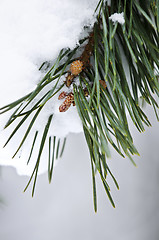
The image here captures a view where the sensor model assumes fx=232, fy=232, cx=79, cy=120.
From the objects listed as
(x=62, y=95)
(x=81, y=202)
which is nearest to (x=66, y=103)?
(x=62, y=95)

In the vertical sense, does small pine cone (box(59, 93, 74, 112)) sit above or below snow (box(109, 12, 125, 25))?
below

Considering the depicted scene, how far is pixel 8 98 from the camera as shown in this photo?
8.0 inches

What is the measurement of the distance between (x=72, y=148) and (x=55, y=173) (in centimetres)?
13

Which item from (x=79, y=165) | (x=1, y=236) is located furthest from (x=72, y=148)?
(x=1, y=236)

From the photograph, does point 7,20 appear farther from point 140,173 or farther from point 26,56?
point 140,173

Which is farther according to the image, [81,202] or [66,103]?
[81,202]

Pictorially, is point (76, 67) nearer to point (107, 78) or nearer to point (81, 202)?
point (107, 78)

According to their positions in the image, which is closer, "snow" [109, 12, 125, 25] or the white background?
"snow" [109, 12, 125, 25]

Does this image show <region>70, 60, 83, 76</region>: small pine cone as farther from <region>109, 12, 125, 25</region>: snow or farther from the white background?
the white background

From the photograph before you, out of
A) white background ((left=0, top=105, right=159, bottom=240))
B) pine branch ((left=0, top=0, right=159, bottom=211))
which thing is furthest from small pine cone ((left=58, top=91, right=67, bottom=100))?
white background ((left=0, top=105, right=159, bottom=240))

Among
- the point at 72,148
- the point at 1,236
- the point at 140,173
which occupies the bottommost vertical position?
the point at 1,236

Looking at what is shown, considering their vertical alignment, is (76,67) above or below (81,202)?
above

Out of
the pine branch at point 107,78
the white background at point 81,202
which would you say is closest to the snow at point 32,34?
the pine branch at point 107,78

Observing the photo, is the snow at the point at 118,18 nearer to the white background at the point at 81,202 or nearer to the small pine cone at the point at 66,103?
the small pine cone at the point at 66,103
